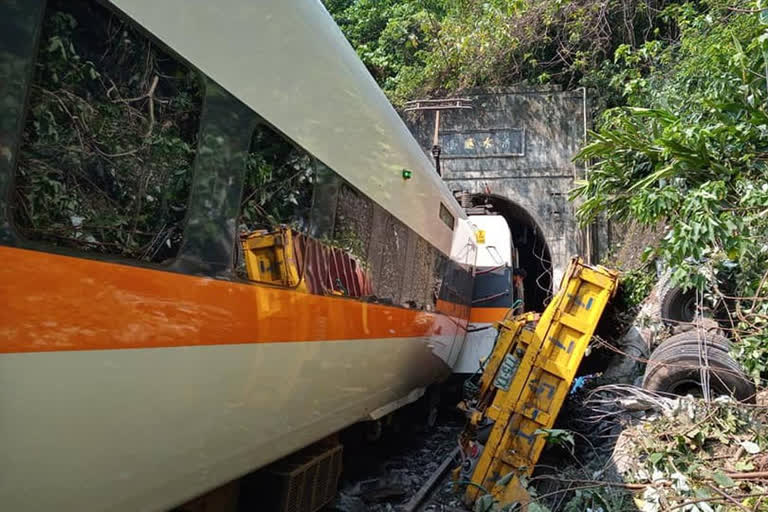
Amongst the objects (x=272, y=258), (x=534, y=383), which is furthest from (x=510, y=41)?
(x=272, y=258)

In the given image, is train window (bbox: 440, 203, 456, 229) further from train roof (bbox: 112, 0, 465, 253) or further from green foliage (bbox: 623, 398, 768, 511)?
green foliage (bbox: 623, 398, 768, 511)

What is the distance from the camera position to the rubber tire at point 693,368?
4.69 metres

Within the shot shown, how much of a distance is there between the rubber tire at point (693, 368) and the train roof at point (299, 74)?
2674 mm

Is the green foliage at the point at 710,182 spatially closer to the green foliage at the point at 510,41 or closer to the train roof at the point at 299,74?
the train roof at the point at 299,74

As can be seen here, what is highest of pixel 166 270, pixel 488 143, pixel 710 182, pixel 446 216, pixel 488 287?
pixel 488 143

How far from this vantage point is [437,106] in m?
13.5

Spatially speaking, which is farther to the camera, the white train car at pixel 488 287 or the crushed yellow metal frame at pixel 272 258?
the white train car at pixel 488 287

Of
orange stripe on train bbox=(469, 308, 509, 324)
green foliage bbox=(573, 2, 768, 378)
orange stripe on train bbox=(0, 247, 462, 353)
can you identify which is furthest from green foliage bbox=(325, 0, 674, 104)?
orange stripe on train bbox=(0, 247, 462, 353)

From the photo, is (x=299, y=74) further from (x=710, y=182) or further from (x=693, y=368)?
(x=693, y=368)

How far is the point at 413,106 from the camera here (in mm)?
13875

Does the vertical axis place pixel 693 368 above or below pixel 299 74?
below

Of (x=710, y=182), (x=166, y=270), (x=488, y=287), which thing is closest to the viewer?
(x=166, y=270)

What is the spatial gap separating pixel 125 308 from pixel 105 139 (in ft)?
1.74

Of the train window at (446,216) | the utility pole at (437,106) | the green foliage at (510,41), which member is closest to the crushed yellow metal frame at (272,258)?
the train window at (446,216)
